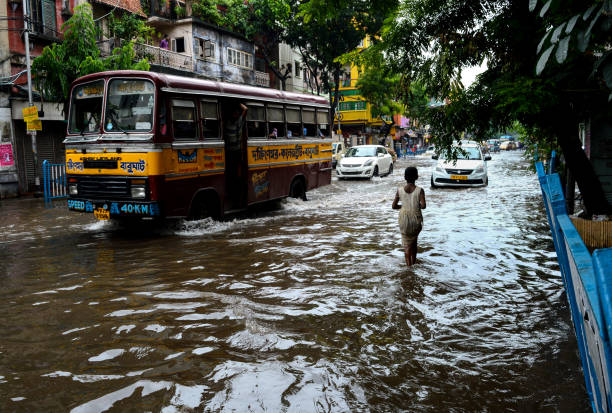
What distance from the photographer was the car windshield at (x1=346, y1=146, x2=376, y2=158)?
24.8 metres

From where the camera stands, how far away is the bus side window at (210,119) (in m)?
10.5

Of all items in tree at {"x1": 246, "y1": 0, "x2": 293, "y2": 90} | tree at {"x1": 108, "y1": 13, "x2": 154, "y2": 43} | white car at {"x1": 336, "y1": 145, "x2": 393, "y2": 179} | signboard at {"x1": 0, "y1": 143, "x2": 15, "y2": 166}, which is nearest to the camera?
signboard at {"x1": 0, "y1": 143, "x2": 15, "y2": 166}

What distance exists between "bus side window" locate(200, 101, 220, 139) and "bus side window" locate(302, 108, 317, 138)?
4266mm

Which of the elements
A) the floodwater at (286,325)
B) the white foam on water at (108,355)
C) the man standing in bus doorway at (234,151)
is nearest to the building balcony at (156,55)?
the man standing in bus doorway at (234,151)

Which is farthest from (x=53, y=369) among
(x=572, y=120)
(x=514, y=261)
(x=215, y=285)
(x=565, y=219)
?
(x=572, y=120)

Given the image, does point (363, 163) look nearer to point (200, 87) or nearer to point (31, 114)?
point (31, 114)

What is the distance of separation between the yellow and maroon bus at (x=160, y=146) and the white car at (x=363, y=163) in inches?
462

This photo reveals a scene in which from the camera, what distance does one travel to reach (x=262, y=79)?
34750mm

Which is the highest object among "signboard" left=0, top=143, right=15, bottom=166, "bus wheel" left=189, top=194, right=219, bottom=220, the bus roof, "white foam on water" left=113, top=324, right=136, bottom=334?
the bus roof

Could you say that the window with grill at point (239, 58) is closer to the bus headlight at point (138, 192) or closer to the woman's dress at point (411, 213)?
the bus headlight at point (138, 192)

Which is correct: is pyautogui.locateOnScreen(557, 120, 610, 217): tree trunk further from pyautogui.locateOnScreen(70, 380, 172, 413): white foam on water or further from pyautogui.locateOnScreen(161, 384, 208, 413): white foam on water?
pyautogui.locateOnScreen(70, 380, 172, 413): white foam on water

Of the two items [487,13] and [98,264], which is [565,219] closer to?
[487,13]

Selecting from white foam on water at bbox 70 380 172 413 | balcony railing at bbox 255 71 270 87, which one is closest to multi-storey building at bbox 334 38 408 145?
balcony railing at bbox 255 71 270 87

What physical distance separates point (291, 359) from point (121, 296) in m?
2.78
